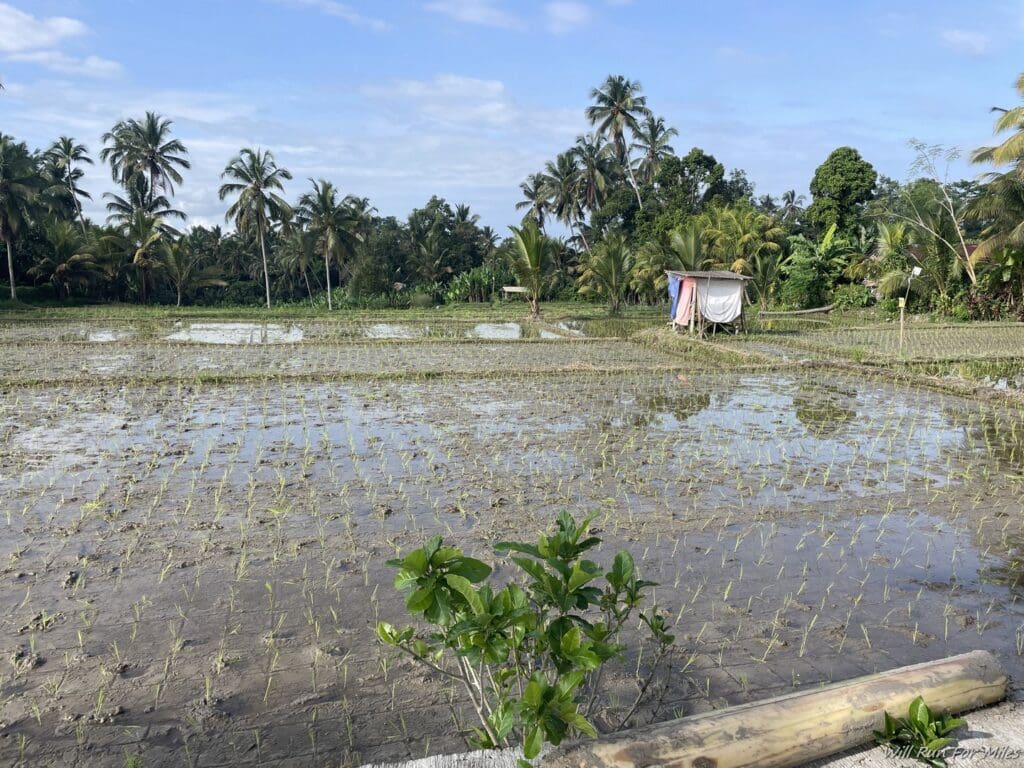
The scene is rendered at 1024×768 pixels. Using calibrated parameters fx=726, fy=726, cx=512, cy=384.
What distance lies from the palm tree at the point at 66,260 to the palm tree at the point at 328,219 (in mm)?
7389

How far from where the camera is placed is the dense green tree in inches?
955

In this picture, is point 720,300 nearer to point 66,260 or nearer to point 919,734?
point 919,734

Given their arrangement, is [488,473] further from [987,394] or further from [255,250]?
[255,250]

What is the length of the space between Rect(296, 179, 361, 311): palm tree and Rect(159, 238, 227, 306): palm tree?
4.93m

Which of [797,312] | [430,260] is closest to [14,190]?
[430,260]

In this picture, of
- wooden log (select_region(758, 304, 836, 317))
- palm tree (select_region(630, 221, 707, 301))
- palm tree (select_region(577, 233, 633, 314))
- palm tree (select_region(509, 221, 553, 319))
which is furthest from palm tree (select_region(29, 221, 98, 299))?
wooden log (select_region(758, 304, 836, 317))

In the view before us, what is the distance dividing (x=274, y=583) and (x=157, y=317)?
19528 mm

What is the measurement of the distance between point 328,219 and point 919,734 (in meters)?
25.7

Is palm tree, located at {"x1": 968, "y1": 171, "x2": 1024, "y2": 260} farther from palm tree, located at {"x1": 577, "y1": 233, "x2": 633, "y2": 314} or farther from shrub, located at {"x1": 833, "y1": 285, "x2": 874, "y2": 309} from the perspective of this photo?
palm tree, located at {"x1": 577, "y1": 233, "x2": 633, "y2": 314}

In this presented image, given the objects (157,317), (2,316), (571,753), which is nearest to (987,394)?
(571,753)

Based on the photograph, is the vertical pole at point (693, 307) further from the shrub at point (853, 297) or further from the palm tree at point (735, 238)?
the shrub at point (853, 297)

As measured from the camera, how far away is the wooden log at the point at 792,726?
1.65 meters

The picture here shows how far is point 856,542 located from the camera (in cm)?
412

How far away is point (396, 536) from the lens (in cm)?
410
